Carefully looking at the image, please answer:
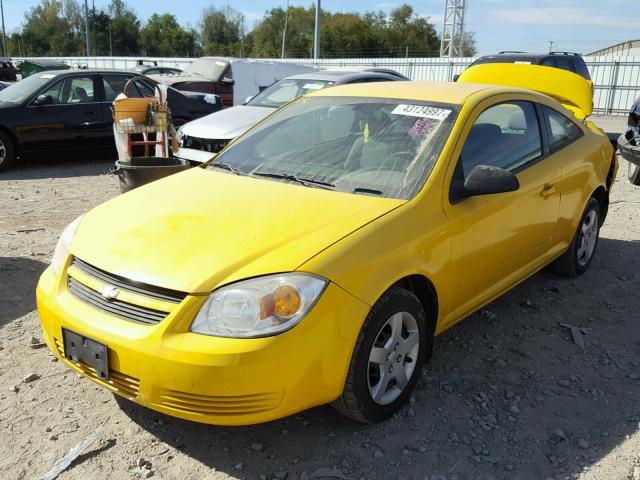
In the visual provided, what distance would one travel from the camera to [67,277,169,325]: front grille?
2521 mm

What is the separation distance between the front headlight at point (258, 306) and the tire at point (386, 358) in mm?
371

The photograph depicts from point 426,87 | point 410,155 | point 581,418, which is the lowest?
point 581,418

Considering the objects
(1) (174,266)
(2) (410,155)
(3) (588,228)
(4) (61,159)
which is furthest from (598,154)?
(4) (61,159)

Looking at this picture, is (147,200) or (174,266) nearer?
(174,266)

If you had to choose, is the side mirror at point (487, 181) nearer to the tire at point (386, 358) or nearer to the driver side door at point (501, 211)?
the driver side door at point (501, 211)

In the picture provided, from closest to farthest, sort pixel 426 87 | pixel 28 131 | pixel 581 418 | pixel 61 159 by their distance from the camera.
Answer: pixel 581 418
pixel 426 87
pixel 28 131
pixel 61 159

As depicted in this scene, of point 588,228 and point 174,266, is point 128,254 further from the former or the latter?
point 588,228

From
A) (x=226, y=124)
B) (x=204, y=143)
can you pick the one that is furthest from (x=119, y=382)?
(x=226, y=124)

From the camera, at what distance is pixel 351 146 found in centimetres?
358

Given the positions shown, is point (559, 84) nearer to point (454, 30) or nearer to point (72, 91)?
point (72, 91)

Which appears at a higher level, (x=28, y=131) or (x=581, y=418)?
(x=28, y=131)

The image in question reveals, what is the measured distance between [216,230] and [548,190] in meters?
2.37

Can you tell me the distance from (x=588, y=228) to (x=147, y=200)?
11.8ft

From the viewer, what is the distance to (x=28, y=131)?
9375 millimetres
